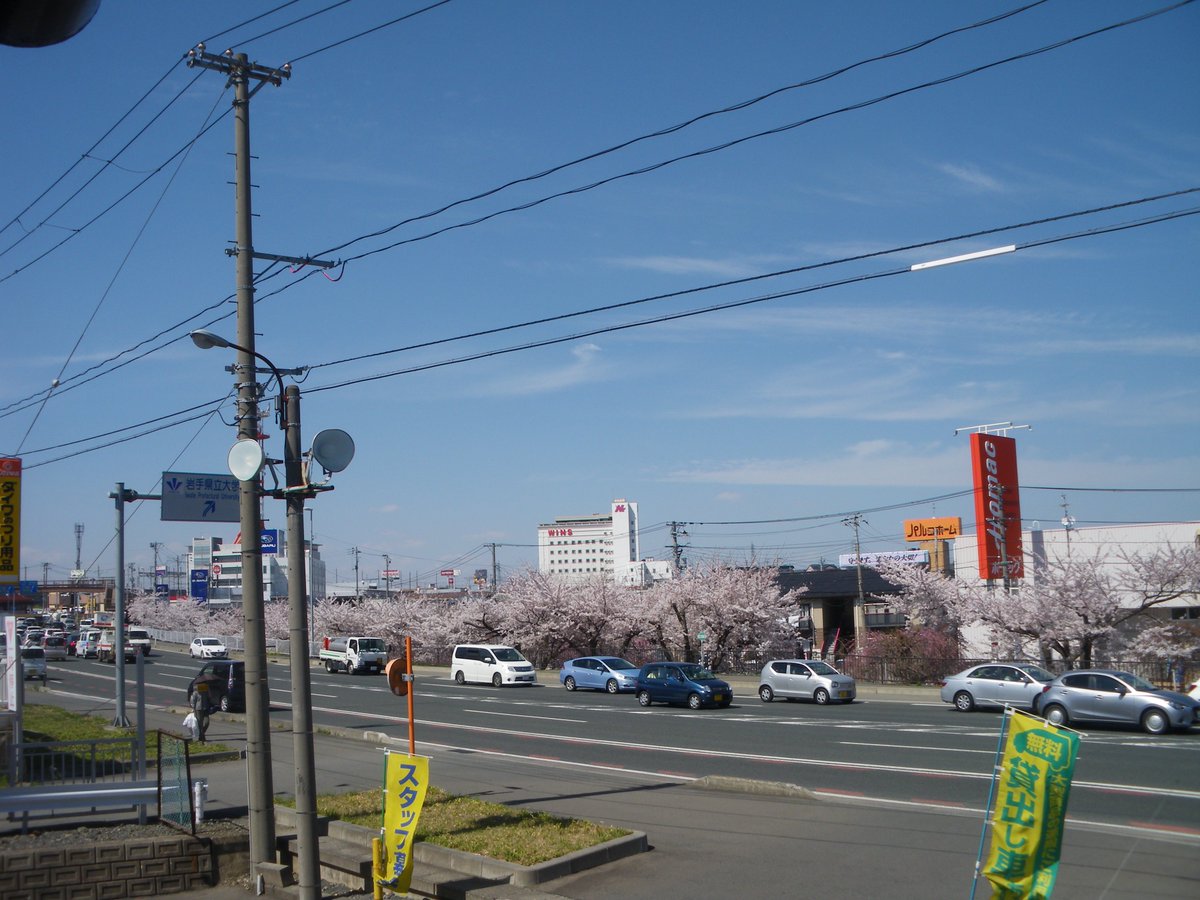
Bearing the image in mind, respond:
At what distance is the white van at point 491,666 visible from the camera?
146 feet

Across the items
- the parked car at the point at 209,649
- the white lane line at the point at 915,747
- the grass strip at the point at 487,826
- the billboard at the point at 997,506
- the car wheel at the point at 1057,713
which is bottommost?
the parked car at the point at 209,649

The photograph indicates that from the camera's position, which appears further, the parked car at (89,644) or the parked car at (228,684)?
the parked car at (89,644)

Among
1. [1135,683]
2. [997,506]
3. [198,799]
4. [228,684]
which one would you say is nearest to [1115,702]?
[1135,683]

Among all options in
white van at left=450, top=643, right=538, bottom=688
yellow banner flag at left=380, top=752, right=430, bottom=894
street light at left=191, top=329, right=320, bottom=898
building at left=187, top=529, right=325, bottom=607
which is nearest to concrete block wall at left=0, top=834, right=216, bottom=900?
A: street light at left=191, top=329, right=320, bottom=898

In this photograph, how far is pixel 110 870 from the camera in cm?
1010

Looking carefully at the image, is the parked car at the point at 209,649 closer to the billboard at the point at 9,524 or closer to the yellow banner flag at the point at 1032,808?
the billboard at the point at 9,524

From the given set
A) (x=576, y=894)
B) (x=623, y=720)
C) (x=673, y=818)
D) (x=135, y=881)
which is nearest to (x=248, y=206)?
(x=135, y=881)

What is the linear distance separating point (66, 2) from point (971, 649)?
153 ft

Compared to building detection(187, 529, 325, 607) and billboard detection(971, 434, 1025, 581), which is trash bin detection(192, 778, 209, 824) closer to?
billboard detection(971, 434, 1025, 581)

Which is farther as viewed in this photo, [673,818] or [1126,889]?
[673,818]

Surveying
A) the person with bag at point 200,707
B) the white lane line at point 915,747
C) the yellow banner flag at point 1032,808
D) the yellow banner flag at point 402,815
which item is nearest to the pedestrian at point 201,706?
the person with bag at point 200,707

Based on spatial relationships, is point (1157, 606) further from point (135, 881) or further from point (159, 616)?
point (159, 616)

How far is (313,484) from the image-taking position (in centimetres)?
991

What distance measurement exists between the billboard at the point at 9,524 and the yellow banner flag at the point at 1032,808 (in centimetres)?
1649
